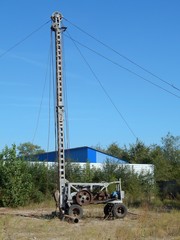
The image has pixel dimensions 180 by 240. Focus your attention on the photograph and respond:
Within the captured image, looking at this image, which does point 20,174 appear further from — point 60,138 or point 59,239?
point 59,239

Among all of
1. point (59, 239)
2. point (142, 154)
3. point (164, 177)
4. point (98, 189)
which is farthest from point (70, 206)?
point (142, 154)

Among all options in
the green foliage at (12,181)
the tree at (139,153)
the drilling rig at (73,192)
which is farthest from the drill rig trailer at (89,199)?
the tree at (139,153)

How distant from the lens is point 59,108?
71.8ft

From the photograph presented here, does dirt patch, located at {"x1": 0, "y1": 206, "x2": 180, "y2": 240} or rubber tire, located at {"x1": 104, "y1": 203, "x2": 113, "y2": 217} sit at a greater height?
rubber tire, located at {"x1": 104, "y1": 203, "x2": 113, "y2": 217}

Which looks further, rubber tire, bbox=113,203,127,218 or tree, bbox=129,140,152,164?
tree, bbox=129,140,152,164

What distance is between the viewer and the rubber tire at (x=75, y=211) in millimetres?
20231

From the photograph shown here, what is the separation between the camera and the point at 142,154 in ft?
222

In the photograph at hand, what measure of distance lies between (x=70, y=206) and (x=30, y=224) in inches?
110

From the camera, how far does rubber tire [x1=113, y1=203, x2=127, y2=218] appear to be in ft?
67.8

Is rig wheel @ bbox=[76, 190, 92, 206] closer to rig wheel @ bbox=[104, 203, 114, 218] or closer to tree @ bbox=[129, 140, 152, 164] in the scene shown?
rig wheel @ bbox=[104, 203, 114, 218]

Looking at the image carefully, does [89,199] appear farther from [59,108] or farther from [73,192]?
[59,108]

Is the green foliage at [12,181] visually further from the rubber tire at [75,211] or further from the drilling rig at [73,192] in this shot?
the rubber tire at [75,211]

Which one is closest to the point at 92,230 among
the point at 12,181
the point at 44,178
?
the point at 12,181

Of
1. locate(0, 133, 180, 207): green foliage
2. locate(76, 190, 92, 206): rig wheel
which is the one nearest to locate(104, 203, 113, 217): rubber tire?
locate(76, 190, 92, 206): rig wheel
